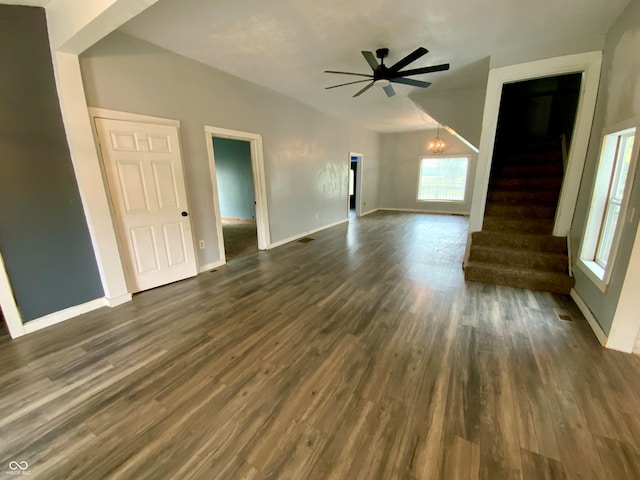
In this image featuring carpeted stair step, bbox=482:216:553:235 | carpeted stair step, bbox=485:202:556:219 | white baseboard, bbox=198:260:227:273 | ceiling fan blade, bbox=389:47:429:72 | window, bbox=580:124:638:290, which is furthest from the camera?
white baseboard, bbox=198:260:227:273

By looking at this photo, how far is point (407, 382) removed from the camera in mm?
1773

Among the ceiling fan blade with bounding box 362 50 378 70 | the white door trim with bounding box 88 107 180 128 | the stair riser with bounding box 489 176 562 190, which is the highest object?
the ceiling fan blade with bounding box 362 50 378 70

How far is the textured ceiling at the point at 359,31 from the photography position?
→ 2.29 meters

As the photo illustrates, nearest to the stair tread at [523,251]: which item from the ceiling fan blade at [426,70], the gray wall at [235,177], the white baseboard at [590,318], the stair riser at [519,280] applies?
the stair riser at [519,280]

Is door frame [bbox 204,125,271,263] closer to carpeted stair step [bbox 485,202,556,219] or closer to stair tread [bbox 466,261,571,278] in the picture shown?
stair tread [bbox 466,261,571,278]

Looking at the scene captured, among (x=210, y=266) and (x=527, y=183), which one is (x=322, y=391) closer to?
(x=210, y=266)

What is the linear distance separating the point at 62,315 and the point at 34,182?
131 centimetres

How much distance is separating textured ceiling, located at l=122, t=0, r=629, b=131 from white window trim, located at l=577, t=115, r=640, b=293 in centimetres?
114

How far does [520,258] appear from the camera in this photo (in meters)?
3.33

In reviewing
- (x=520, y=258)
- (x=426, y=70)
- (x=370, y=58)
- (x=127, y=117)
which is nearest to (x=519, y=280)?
(x=520, y=258)

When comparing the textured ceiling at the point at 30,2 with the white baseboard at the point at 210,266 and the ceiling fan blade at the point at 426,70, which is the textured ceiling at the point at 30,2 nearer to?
the white baseboard at the point at 210,266

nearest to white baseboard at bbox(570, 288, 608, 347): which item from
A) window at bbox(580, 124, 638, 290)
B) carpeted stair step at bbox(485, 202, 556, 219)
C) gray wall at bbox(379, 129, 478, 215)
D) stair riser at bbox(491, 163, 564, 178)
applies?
window at bbox(580, 124, 638, 290)

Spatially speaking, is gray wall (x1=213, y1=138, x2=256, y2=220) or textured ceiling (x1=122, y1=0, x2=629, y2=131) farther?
gray wall (x1=213, y1=138, x2=256, y2=220)

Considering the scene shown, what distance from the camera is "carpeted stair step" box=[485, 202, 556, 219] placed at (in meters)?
3.70
